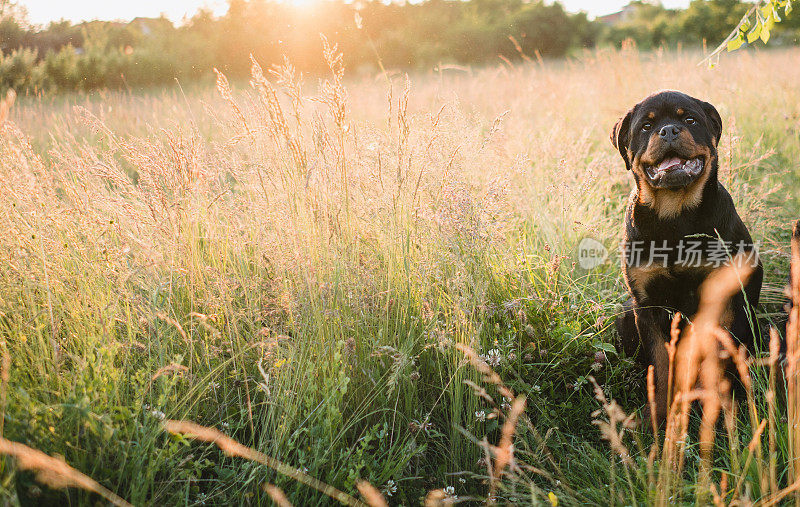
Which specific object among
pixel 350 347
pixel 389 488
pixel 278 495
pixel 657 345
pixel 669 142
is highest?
pixel 669 142

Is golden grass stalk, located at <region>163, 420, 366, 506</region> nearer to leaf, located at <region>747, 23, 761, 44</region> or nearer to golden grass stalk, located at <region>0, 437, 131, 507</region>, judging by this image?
golden grass stalk, located at <region>0, 437, 131, 507</region>

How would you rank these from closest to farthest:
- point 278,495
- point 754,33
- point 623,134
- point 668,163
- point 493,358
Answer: point 278,495 < point 493,358 < point 668,163 < point 754,33 < point 623,134

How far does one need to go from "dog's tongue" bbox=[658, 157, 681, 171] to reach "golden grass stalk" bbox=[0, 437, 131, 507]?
7.94 ft

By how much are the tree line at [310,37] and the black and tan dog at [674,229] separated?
16.5ft

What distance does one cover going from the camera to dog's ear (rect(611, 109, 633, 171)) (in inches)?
111

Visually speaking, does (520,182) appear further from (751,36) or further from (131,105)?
(131,105)

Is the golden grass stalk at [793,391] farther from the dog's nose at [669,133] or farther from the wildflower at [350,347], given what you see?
the wildflower at [350,347]

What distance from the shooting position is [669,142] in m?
2.40

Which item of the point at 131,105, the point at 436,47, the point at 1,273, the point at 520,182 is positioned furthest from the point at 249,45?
the point at 1,273

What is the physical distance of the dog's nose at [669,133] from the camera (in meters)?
2.40

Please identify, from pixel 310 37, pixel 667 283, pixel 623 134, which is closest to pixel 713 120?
pixel 623 134

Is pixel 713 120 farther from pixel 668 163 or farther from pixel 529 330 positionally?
pixel 529 330

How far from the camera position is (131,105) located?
7590 millimetres

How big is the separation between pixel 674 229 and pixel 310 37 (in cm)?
1318
